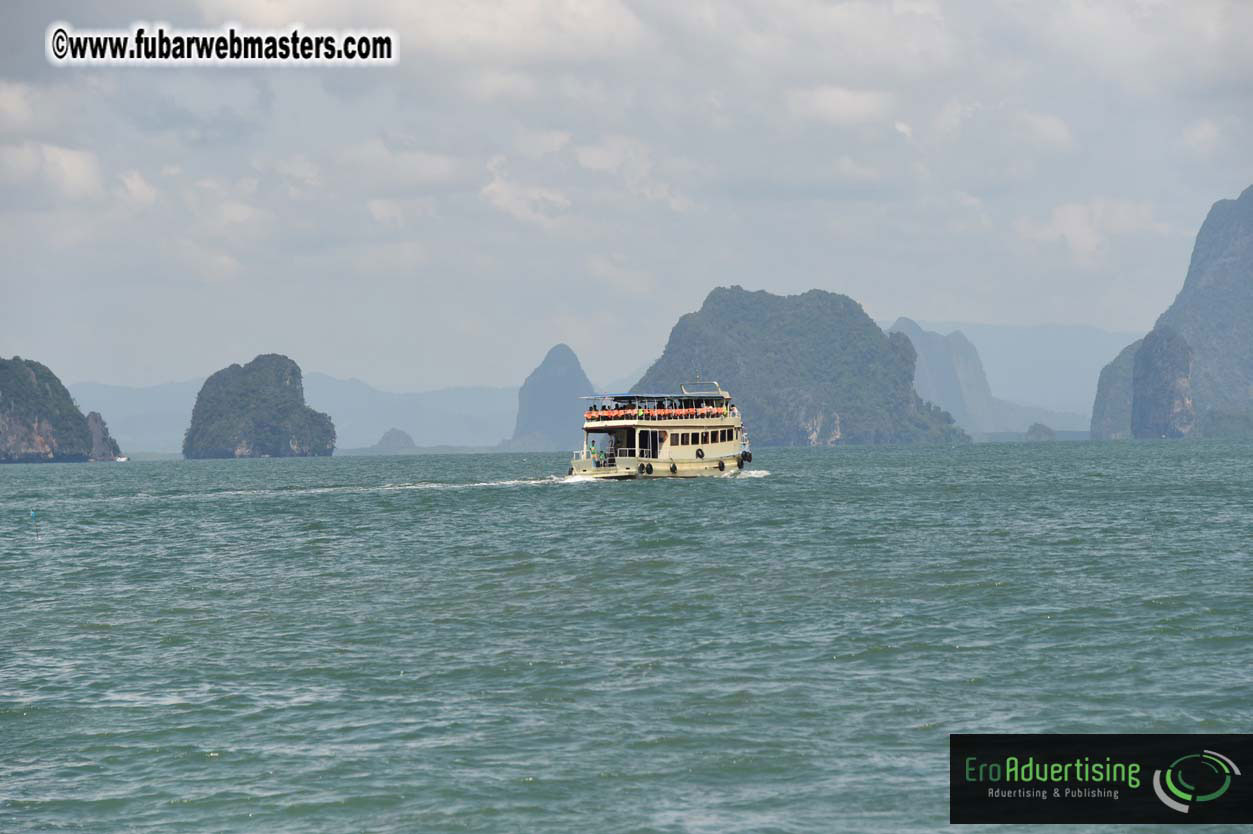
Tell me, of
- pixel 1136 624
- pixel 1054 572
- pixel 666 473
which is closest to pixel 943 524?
pixel 1054 572

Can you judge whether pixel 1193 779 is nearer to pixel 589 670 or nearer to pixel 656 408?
pixel 589 670

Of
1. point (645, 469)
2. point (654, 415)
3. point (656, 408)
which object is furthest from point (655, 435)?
point (645, 469)

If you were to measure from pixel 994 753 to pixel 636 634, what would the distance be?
11.9 metres

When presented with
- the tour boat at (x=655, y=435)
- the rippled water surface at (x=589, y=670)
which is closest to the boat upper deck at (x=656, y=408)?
the tour boat at (x=655, y=435)

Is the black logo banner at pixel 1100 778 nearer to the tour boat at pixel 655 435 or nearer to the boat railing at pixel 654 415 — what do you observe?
the tour boat at pixel 655 435

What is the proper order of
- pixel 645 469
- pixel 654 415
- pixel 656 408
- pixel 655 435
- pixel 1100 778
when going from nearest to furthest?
1. pixel 1100 778
2. pixel 645 469
3. pixel 654 415
4. pixel 656 408
5. pixel 655 435

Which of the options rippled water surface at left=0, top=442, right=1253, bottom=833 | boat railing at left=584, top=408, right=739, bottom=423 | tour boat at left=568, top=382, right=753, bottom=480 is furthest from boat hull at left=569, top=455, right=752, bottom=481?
rippled water surface at left=0, top=442, right=1253, bottom=833

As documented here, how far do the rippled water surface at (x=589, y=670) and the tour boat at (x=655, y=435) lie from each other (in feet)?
118

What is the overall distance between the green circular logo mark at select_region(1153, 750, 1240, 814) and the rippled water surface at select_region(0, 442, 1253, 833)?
1.40 meters

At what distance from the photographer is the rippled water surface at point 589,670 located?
18.8 metres

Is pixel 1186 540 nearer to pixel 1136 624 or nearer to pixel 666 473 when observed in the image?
pixel 1136 624

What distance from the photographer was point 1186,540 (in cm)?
5072

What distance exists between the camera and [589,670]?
87.4 ft

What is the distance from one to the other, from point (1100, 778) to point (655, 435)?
250 feet
